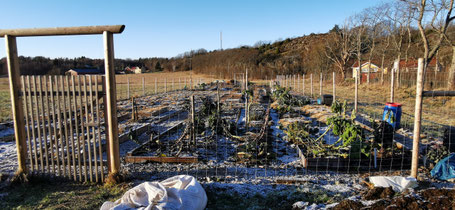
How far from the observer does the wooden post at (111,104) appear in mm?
3852

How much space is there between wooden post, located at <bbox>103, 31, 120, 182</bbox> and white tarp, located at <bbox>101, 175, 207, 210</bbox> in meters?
1.06

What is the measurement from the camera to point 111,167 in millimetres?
4164

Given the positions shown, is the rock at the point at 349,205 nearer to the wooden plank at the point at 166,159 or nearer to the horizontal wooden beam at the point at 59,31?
the wooden plank at the point at 166,159

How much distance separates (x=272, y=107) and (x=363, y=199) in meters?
9.33

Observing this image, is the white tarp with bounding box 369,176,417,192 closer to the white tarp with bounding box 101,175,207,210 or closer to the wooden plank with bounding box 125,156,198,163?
the white tarp with bounding box 101,175,207,210

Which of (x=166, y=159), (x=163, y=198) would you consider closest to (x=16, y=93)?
(x=166, y=159)

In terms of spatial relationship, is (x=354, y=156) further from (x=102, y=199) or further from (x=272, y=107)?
(x=272, y=107)

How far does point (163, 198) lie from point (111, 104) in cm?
172

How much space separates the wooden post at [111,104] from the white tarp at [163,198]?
106 cm

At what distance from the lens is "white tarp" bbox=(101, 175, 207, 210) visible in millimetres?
2932

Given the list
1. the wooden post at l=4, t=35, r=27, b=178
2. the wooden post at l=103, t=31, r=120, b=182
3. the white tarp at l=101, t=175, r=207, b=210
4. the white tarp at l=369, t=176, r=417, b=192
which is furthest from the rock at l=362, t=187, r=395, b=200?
the wooden post at l=4, t=35, r=27, b=178

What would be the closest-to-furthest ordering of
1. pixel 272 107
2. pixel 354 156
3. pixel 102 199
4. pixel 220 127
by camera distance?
pixel 102 199 → pixel 354 156 → pixel 220 127 → pixel 272 107

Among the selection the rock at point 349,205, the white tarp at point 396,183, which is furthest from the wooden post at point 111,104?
the white tarp at point 396,183

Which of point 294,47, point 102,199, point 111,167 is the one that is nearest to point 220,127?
point 111,167
